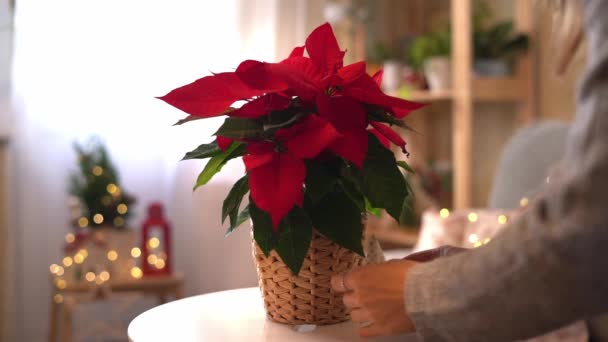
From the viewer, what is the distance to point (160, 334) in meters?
0.73

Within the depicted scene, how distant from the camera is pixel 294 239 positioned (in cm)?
68

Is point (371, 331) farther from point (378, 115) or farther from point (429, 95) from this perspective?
point (429, 95)

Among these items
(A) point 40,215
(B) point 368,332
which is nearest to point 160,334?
(B) point 368,332

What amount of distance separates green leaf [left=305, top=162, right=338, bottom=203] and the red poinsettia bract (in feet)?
0.05

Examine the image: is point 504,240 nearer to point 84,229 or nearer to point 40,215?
point 84,229

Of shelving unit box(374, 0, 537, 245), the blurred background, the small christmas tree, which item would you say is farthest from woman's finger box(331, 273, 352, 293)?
shelving unit box(374, 0, 537, 245)

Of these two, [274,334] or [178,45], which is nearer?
[274,334]

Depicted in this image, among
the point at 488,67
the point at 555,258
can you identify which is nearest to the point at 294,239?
the point at 555,258

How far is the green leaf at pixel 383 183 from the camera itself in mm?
676

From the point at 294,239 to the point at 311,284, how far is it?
0.08 meters

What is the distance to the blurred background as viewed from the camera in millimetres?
2392

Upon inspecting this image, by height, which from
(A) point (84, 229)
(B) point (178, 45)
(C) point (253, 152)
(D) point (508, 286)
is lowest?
(A) point (84, 229)

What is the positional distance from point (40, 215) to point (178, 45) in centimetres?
80

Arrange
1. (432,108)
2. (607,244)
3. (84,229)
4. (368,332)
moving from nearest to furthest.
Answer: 1. (607,244)
2. (368,332)
3. (84,229)
4. (432,108)
